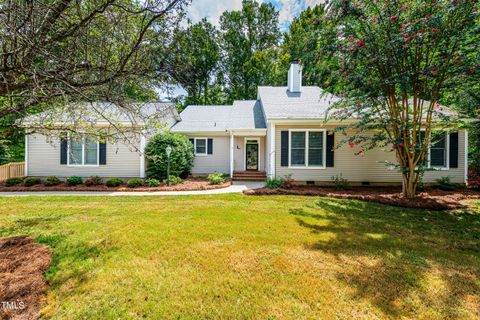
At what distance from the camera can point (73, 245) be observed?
3.64 metres

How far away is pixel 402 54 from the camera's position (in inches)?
240

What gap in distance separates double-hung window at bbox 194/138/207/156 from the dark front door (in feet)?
8.61

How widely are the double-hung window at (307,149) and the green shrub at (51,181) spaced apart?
35.3 feet

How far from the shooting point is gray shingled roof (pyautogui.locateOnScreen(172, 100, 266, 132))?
11.9m

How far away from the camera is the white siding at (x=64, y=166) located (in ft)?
33.6

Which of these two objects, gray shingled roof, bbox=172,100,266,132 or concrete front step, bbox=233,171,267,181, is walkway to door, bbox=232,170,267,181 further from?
gray shingled roof, bbox=172,100,266,132

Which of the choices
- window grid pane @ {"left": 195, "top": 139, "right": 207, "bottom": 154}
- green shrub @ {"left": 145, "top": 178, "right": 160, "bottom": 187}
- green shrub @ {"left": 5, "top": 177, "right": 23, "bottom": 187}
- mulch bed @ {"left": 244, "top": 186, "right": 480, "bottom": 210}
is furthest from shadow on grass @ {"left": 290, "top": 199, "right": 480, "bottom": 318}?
green shrub @ {"left": 5, "top": 177, "right": 23, "bottom": 187}

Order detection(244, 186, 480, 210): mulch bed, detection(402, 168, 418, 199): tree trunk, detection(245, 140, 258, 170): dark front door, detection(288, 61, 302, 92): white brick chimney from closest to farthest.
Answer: detection(244, 186, 480, 210): mulch bed < detection(402, 168, 418, 199): tree trunk < detection(245, 140, 258, 170): dark front door < detection(288, 61, 302, 92): white brick chimney

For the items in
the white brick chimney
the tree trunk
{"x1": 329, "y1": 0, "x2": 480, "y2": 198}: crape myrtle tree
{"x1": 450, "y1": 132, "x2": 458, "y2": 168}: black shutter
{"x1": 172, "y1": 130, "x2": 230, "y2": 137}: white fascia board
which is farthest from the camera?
the white brick chimney

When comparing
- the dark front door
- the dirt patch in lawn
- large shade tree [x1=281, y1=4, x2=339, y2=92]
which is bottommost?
the dirt patch in lawn

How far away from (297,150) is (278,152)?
86cm

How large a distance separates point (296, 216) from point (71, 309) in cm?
441

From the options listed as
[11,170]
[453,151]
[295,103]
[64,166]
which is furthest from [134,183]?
[453,151]

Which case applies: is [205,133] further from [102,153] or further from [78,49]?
[78,49]
